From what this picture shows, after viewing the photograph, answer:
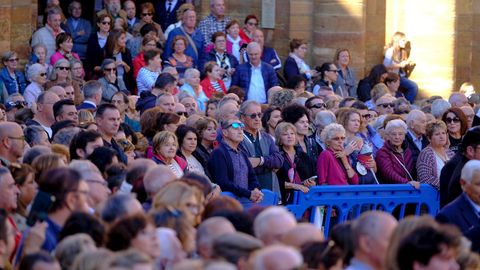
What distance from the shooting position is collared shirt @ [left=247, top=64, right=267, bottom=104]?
20.3 metres

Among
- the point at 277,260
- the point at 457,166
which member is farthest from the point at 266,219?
the point at 457,166

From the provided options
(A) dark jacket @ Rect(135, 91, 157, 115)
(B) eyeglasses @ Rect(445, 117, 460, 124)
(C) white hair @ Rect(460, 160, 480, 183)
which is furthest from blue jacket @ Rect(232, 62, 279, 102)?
(C) white hair @ Rect(460, 160, 480, 183)

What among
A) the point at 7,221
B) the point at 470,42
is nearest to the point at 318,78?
the point at 470,42

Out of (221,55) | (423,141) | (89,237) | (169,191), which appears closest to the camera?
(89,237)

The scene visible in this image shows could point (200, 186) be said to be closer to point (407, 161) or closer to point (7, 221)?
point (7, 221)

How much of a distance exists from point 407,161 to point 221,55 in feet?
15.9

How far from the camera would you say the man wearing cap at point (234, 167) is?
14.9 meters

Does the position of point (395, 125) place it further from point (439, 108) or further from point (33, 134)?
point (33, 134)

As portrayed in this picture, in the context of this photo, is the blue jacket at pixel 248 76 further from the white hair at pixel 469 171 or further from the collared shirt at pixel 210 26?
the white hair at pixel 469 171

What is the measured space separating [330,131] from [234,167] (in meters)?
1.25

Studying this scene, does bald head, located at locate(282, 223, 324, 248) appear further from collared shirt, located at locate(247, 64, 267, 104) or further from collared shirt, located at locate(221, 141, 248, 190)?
collared shirt, located at locate(247, 64, 267, 104)

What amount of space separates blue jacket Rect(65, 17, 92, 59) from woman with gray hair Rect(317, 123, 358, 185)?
5.78 m

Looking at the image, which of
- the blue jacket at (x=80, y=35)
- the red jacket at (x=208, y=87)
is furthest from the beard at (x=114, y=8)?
the red jacket at (x=208, y=87)

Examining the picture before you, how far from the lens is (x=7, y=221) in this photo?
32.7ft
